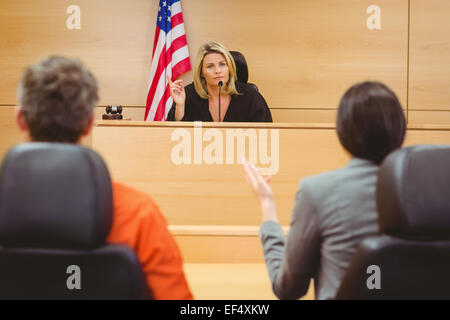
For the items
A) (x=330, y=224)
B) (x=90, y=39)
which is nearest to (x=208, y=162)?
(x=330, y=224)

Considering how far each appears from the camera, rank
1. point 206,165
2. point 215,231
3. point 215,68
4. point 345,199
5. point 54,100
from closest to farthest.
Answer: point 54,100
point 345,199
point 215,231
point 206,165
point 215,68

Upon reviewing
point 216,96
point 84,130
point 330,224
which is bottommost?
point 330,224

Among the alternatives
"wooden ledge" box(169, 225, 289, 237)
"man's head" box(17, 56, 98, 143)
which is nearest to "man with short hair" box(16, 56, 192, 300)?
"man's head" box(17, 56, 98, 143)

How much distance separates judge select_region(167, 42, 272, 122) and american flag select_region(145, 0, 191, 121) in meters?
0.65

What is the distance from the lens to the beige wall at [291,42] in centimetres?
410

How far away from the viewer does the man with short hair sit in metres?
0.98

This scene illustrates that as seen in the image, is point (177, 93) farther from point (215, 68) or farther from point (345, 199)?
point (345, 199)

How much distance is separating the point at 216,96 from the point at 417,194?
259 centimetres

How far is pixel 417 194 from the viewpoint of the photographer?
92 centimetres

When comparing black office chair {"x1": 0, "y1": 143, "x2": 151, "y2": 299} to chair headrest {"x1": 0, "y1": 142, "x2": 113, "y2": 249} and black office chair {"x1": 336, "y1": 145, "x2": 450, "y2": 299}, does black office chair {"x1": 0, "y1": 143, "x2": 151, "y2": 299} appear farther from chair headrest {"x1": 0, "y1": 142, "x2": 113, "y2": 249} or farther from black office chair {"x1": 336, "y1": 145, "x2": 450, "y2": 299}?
black office chair {"x1": 336, "y1": 145, "x2": 450, "y2": 299}

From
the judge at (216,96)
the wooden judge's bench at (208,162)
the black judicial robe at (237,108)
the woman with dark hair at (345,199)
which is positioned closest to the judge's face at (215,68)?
the judge at (216,96)

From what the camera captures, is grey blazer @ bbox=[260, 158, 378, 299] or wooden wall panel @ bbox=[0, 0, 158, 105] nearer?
grey blazer @ bbox=[260, 158, 378, 299]

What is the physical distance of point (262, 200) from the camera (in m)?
1.27
